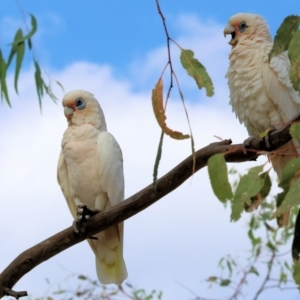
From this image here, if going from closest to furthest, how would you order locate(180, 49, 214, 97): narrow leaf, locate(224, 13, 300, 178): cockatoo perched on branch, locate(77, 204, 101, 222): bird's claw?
locate(180, 49, 214, 97): narrow leaf → locate(77, 204, 101, 222): bird's claw → locate(224, 13, 300, 178): cockatoo perched on branch

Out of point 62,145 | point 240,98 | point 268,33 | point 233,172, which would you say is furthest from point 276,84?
point 233,172

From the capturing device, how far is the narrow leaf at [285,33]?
1434mm

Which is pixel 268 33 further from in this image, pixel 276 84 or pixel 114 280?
pixel 114 280

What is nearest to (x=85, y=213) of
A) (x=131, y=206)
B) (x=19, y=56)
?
(x=131, y=206)

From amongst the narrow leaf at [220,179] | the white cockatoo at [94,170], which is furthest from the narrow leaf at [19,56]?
the white cockatoo at [94,170]

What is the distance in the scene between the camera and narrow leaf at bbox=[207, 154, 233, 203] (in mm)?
1335

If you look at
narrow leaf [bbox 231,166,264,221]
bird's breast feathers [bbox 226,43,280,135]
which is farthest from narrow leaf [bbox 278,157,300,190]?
bird's breast feathers [bbox 226,43,280,135]

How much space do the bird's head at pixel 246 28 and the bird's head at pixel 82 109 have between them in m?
0.58

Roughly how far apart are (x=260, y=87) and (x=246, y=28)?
1.17 feet

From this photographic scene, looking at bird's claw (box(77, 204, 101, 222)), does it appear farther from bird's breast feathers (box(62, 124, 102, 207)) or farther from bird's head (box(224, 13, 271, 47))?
bird's head (box(224, 13, 271, 47))

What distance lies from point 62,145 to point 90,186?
0.21 metres

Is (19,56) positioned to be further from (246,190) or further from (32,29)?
(246,190)

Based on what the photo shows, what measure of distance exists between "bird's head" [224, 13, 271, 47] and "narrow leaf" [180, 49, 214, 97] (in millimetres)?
1158

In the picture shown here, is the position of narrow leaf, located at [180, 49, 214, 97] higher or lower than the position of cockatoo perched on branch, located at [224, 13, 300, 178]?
lower
